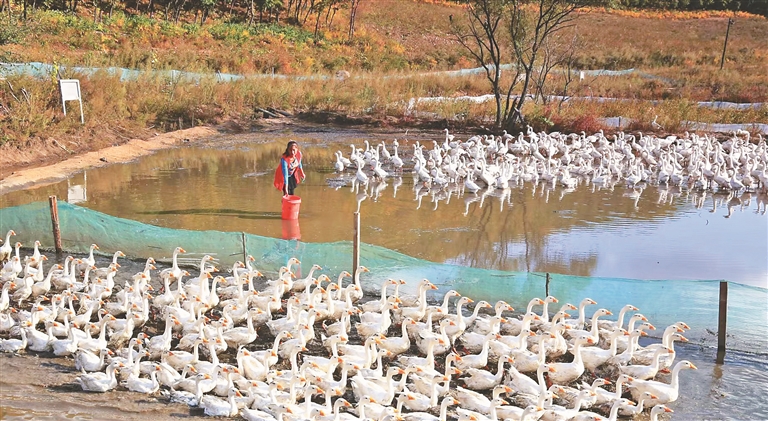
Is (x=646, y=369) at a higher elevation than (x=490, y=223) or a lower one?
lower

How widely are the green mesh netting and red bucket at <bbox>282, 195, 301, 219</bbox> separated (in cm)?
243

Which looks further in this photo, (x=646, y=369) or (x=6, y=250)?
(x=6, y=250)

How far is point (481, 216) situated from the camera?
42.7 feet

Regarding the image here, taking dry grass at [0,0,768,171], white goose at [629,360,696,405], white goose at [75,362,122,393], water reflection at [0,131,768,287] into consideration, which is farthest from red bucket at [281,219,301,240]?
dry grass at [0,0,768,171]

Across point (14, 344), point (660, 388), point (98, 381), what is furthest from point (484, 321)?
point (14, 344)

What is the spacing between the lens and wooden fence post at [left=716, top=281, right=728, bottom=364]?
709 cm

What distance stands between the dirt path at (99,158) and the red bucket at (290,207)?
5.93 metres

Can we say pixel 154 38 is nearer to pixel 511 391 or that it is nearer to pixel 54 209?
pixel 54 209

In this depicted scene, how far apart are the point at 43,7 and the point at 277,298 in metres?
44.0

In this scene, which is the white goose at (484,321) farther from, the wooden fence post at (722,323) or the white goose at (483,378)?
the wooden fence post at (722,323)

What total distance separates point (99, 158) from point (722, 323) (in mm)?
14401

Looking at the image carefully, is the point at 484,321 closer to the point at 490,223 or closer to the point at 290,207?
the point at 290,207

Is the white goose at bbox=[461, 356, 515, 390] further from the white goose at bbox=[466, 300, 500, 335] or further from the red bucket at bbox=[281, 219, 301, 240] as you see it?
the red bucket at bbox=[281, 219, 301, 240]

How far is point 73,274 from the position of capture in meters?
8.57
